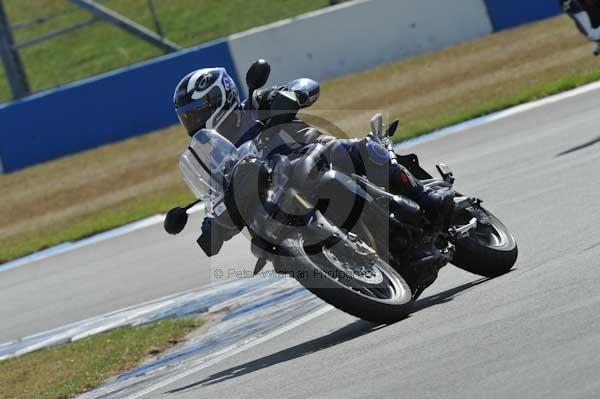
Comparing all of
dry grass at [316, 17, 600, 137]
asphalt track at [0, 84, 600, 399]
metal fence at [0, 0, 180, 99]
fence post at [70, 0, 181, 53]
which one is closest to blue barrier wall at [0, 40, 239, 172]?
metal fence at [0, 0, 180, 99]

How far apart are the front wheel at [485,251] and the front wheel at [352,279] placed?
0.82m

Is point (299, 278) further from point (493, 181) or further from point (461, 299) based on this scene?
point (493, 181)

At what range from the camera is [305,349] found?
6.91 metres

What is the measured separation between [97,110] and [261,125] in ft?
46.2

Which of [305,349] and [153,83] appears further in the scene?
[153,83]

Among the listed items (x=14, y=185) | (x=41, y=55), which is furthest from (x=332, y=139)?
(x=41, y=55)

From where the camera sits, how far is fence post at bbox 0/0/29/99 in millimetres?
20672

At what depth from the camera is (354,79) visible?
21641mm

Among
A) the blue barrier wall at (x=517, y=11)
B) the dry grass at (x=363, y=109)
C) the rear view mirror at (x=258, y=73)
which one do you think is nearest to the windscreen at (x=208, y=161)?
the rear view mirror at (x=258, y=73)

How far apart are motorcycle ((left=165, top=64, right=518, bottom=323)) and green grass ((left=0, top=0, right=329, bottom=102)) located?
15130mm

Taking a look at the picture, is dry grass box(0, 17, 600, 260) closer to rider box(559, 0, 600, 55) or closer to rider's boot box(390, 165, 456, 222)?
rider box(559, 0, 600, 55)

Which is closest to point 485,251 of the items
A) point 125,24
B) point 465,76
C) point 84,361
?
point 84,361

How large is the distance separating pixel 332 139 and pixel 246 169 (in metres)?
0.78

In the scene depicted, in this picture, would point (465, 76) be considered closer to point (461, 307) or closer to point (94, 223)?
point (94, 223)
